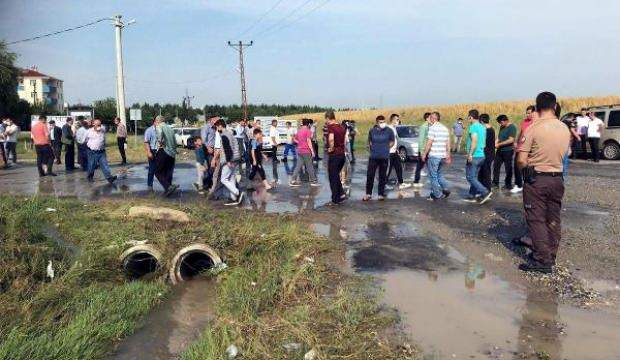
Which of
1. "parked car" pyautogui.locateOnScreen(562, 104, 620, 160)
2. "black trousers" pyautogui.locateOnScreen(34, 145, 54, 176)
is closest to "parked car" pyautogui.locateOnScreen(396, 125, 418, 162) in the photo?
"parked car" pyautogui.locateOnScreen(562, 104, 620, 160)

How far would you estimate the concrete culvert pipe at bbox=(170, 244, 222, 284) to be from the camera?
20.9 ft

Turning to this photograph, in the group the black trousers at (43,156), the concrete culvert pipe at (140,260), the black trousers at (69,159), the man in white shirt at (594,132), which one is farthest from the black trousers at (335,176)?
the man in white shirt at (594,132)

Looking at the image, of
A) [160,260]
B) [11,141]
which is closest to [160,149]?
[160,260]

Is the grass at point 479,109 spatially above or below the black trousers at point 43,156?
above

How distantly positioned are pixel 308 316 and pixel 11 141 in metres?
18.4

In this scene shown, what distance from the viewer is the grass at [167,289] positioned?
4.09 meters

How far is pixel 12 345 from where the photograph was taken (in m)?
4.07

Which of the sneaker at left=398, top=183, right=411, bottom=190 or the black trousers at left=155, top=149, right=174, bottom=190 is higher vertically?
the black trousers at left=155, top=149, right=174, bottom=190

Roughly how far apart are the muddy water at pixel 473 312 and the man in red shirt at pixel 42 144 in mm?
11859

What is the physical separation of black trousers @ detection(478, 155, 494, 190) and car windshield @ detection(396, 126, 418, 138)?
10432 millimetres

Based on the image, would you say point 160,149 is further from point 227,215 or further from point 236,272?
point 236,272

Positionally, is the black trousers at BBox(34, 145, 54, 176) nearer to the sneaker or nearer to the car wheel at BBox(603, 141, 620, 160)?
the sneaker

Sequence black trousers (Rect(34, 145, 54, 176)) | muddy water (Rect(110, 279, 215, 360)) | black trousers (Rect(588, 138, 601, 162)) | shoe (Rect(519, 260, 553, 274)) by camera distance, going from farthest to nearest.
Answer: black trousers (Rect(588, 138, 601, 162))
black trousers (Rect(34, 145, 54, 176))
shoe (Rect(519, 260, 553, 274))
muddy water (Rect(110, 279, 215, 360))

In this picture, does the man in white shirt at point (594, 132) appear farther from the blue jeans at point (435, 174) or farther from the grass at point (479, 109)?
the grass at point (479, 109)
